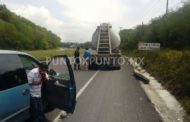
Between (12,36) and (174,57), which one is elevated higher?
(174,57)

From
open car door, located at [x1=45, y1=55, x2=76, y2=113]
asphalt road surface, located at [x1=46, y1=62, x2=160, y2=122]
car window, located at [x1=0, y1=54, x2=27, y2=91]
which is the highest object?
car window, located at [x1=0, y1=54, x2=27, y2=91]

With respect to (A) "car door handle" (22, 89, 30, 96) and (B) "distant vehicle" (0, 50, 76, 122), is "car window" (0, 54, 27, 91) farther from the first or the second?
(A) "car door handle" (22, 89, 30, 96)

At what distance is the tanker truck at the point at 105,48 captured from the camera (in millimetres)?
26188

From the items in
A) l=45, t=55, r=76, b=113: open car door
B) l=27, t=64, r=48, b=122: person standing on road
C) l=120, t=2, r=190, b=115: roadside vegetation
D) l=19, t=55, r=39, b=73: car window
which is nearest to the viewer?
l=27, t=64, r=48, b=122: person standing on road

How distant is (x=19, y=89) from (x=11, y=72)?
40cm

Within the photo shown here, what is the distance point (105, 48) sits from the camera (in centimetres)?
2797

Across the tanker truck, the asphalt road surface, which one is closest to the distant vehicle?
the asphalt road surface

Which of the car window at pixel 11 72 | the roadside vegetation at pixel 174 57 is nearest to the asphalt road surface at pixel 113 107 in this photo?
the roadside vegetation at pixel 174 57

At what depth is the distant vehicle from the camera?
6.14 metres

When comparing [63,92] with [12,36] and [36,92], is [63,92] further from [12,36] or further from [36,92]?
[12,36]

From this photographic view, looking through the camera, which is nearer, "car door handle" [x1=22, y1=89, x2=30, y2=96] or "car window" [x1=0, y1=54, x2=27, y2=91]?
"car window" [x1=0, y1=54, x2=27, y2=91]

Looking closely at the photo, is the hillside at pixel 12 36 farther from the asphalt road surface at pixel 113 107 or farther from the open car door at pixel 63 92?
the open car door at pixel 63 92

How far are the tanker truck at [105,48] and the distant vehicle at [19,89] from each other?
59.5 ft

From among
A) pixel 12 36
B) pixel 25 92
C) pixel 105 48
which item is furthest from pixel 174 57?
pixel 12 36
